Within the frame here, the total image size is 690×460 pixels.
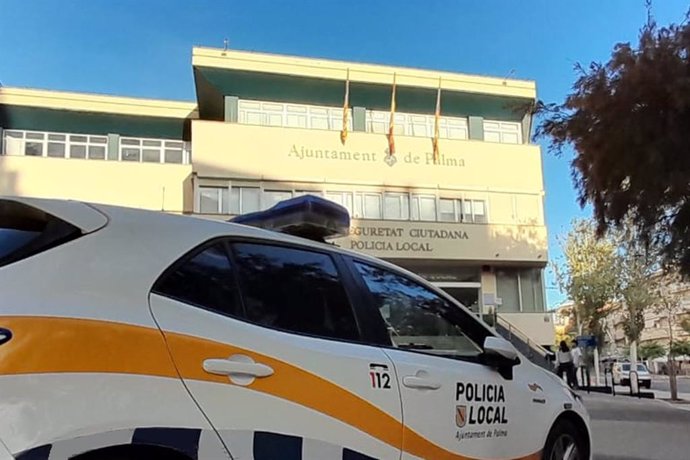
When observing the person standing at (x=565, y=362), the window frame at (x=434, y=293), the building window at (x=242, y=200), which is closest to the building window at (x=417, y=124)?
the building window at (x=242, y=200)

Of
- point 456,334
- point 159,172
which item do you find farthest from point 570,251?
point 456,334

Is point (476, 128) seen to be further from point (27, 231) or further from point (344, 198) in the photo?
point (27, 231)

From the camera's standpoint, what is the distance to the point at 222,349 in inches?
109

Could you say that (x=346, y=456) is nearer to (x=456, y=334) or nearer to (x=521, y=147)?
(x=456, y=334)

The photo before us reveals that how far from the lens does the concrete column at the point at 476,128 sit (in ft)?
99.0

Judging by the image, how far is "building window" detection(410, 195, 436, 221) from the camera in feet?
91.9

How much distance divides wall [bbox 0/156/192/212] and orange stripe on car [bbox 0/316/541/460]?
77.5 feet

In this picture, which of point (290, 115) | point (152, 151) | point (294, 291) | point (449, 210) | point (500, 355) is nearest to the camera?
point (294, 291)

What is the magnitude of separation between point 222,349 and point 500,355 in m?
2.02

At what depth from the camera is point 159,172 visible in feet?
89.0

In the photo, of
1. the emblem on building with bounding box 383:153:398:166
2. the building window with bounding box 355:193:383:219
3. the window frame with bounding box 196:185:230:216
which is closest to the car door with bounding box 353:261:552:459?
the window frame with bounding box 196:185:230:216

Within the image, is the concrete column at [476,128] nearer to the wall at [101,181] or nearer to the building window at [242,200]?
the building window at [242,200]

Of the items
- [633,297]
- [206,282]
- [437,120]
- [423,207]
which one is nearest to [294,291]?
[206,282]

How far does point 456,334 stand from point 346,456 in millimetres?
1393
